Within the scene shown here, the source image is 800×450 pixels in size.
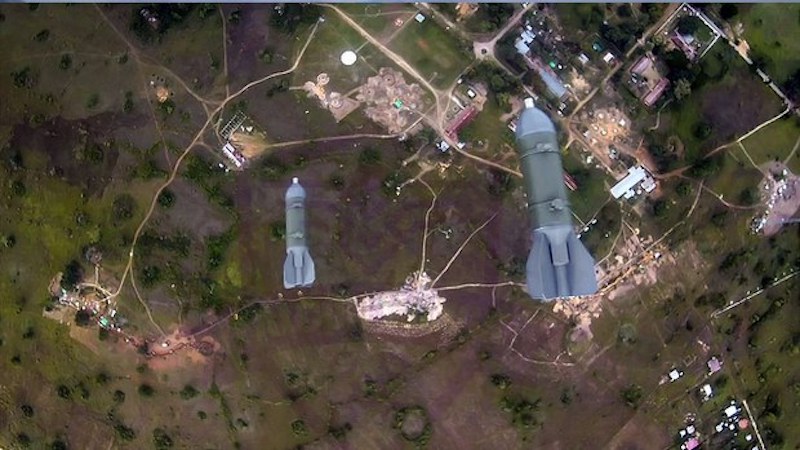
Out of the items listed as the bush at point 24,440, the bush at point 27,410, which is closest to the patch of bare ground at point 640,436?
the bush at point 27,410

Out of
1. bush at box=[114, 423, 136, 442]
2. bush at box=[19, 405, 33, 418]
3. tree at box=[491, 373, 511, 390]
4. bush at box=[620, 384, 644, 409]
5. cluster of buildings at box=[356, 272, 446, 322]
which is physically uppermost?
cluster of buildings at box=[356, 272, 446, 322]

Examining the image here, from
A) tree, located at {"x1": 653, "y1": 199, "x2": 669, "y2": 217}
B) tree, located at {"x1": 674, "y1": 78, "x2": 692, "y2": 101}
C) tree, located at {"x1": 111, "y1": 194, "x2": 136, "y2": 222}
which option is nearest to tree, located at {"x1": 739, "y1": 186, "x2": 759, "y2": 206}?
tree, located at {"x1": 653, "y1": 199, "x2": 669, "y2": 217}

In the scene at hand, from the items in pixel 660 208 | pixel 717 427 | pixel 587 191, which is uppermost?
pixel 587 191

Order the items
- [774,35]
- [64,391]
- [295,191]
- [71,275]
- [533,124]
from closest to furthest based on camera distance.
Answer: [533,124]
[295,191]
[71,275]
[64,391]
[774,35]

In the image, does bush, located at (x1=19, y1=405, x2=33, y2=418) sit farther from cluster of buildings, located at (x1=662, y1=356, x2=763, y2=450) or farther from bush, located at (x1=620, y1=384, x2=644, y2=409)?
cluster of buildings, located at (x1=662, y1=356, x2=763, y2=450)

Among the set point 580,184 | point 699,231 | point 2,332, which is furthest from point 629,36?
point 2,332

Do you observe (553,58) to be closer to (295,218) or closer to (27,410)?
(295,218)

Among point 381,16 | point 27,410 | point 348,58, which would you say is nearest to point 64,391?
point 27,410
